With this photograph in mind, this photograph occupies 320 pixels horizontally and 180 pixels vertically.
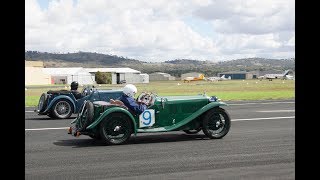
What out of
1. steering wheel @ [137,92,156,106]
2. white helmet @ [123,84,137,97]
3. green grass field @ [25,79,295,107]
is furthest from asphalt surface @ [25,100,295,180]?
green grass field @ [25,79,295,107]

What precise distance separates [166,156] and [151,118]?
1974mm

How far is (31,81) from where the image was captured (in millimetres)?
93812

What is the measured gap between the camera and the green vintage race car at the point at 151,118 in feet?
32.9

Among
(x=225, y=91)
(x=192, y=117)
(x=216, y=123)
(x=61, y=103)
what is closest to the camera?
(x=192, y=117)

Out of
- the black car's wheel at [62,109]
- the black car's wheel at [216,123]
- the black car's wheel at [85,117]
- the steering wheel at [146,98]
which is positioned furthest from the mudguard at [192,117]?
the black car's wheel at [62,109]

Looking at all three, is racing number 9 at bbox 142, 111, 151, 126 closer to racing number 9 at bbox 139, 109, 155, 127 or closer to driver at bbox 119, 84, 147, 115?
racing number 9 at bbox 139, 109, 155, 127

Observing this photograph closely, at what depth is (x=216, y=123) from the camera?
11.2 m

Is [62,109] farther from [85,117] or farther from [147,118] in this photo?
[147,118]

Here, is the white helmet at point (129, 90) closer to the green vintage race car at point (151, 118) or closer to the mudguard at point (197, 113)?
the green vintage race car at point (151, 118)

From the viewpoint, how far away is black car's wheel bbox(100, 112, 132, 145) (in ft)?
32.7

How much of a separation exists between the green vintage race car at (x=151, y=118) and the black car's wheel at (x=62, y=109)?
572 centimetres

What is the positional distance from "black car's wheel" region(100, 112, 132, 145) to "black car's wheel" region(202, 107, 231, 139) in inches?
81.3

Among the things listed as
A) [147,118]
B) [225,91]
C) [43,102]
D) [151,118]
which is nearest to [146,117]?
[147,118]

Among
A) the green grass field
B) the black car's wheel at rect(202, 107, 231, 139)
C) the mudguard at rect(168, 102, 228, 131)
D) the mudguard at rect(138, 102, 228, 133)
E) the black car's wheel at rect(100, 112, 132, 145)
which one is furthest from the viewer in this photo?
the green grass field
